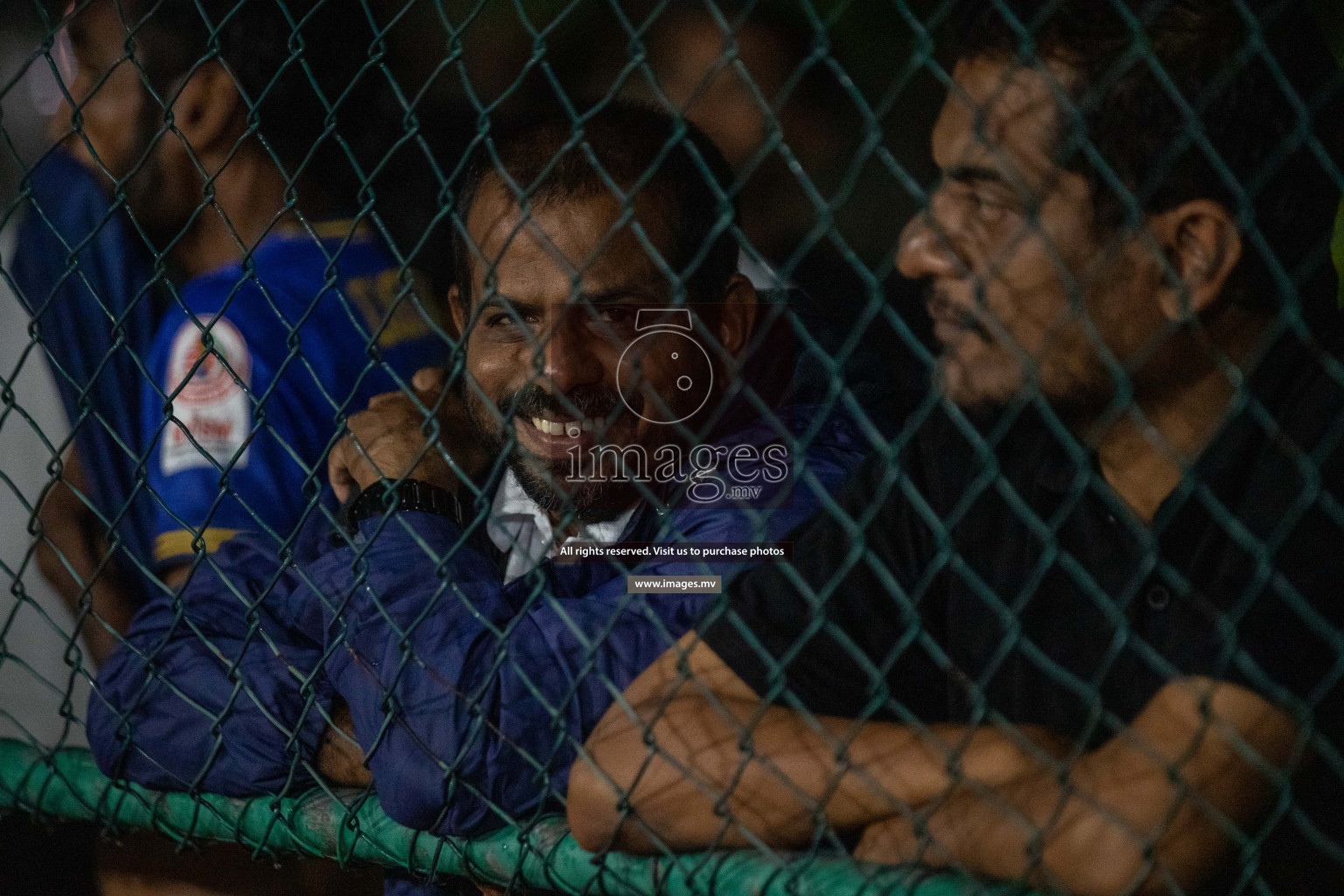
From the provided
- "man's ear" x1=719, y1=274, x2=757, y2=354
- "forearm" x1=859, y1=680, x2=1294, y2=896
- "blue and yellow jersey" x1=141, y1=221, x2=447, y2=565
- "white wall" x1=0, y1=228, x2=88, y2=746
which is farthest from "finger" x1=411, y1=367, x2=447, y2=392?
"white wall" x1=0, y1=228, x2=88, y2=746

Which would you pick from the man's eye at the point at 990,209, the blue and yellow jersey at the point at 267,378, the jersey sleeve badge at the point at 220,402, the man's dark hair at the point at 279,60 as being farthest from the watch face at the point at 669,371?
the man's dark hair at the point at 279,60

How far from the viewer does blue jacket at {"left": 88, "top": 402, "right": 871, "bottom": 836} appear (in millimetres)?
1532

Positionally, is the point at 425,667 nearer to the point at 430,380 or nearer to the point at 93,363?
the point at 430,380

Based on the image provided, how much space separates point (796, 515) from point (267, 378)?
1.20 metres

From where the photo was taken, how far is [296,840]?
1.74 meters

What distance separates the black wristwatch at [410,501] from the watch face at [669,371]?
1.34ft

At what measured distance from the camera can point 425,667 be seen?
1.58 m

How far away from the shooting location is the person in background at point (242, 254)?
222 cm

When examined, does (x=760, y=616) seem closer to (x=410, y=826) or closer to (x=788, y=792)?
(x=788, y=792)

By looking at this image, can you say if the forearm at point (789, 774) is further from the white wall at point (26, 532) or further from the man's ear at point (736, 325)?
the white wall at point (26, 532)

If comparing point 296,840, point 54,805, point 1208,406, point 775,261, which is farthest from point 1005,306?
point 54,805

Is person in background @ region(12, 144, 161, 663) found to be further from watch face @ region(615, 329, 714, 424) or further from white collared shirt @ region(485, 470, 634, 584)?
watch face @ region(615, 329, 714, 424)

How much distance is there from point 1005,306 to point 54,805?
6.12ft

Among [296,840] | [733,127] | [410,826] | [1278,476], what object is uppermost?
[733,127]
